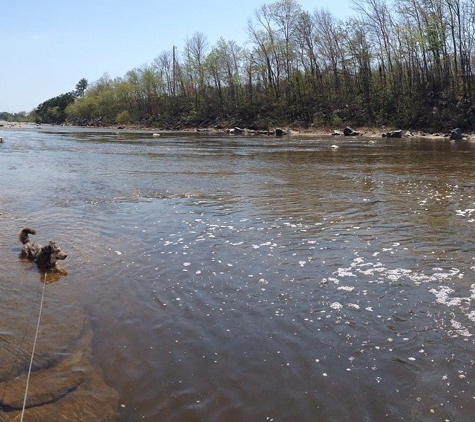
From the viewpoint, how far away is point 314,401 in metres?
4.04

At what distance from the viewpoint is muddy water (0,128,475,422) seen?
4.16 metres

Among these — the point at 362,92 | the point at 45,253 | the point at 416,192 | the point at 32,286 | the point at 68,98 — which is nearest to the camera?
the point at 32,286

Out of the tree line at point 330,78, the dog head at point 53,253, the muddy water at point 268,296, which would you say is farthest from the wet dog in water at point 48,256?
the tree line at point 330,78

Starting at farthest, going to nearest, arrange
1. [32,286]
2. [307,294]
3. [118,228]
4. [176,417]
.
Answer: [118,228] → [32,286] → [307,294] → [176,417]

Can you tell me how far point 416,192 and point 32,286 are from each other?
11538mm

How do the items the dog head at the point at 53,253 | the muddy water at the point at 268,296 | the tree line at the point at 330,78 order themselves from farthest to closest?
1. the tree line at the point at 330,78
2. the dog head at the point at 53,253
3. the muddy water at the point at 268,296

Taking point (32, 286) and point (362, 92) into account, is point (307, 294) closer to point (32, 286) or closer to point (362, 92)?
point (32, 286)

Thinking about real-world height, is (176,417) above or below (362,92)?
below

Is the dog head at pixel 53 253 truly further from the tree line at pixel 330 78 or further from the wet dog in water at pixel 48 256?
the tree line at pixel 330 78

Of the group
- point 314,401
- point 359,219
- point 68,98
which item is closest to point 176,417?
point 314,401

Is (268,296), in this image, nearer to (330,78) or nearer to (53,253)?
(53,253)

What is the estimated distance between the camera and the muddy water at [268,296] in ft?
13.6

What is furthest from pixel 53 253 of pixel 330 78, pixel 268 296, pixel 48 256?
pixel 330 78

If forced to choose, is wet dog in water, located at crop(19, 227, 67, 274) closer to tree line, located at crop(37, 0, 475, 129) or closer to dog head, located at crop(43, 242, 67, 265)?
dog head, located at crop(43, 242, 67, 265)
